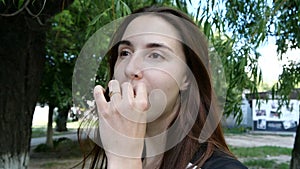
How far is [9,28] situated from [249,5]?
2221 mm

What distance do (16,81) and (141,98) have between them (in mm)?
3185

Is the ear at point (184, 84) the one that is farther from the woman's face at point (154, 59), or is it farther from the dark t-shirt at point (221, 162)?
the dark t-shirt at point (221, 162)

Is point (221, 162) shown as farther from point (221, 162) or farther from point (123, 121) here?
point (123, 121)

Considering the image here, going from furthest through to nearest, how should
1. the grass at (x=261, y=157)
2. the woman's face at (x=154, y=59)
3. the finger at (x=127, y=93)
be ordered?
the grass at (x=261, y=157) → the woman's face at (x=154, y=59) → the finger at (x=127, y=93)

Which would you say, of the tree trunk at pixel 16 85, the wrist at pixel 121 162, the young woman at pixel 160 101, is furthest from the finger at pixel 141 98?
the tree trunk at pixel 16 85

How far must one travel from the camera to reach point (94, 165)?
3.88 feet

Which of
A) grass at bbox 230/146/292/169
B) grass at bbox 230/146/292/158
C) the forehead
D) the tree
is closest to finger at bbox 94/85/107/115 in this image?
the forehead

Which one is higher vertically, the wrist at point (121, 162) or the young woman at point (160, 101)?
the young woman at point (160, 101)

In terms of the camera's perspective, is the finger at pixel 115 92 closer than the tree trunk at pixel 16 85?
Yes

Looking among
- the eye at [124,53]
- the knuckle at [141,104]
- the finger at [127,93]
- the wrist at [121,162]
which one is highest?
the eye at [124,53]

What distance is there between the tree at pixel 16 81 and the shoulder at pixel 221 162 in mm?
2909

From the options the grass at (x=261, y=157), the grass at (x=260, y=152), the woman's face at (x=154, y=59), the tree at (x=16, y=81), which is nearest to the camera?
the woman's face at (x=154, y=59)

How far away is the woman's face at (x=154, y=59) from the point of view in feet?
2.70

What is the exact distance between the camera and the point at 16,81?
12.0 feet
